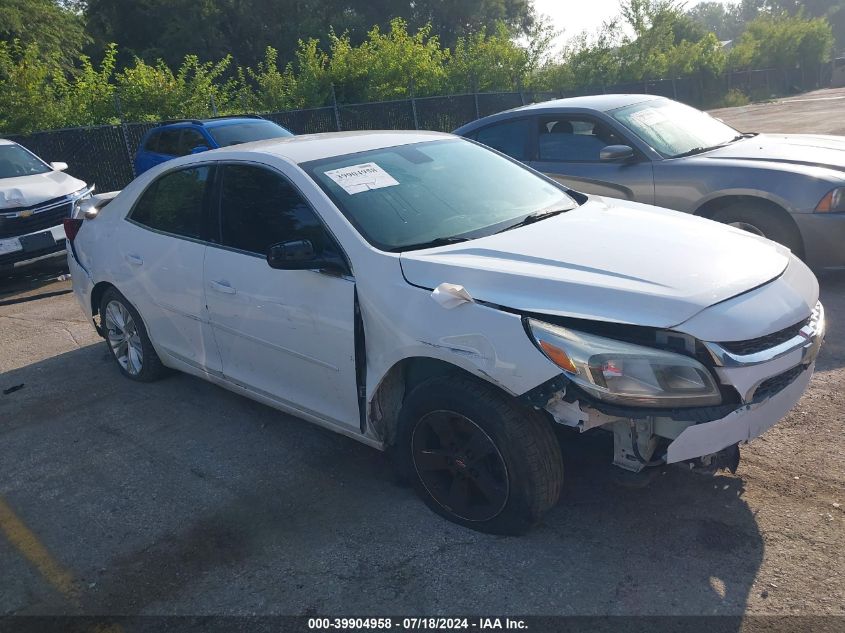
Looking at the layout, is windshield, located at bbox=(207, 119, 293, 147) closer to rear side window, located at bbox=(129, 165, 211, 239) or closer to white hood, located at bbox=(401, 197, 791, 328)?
rear side window, located at bbox=(129, 165, 211, 239)

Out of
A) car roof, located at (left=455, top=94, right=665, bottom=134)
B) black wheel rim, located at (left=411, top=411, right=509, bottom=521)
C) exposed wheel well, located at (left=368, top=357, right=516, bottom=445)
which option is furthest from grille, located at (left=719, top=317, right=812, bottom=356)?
car roof, located at (left=455, top=94, right=665, bottom=134)

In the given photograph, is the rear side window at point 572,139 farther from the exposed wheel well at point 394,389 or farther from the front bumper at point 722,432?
the front bumper at point 722,432

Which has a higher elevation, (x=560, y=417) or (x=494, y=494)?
(x=560, y=417)

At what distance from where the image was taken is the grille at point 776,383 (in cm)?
290

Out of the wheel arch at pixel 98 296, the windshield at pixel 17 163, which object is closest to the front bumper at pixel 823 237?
the wheel arch at pixel 98 296

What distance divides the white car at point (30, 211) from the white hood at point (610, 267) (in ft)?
24.7

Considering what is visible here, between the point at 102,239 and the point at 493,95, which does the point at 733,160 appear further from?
the point at 493,95

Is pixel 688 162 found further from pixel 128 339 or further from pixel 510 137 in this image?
pixel 128 339

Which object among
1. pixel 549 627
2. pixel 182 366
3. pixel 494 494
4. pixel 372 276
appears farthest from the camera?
pixel 182 366

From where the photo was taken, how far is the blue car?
1187cm

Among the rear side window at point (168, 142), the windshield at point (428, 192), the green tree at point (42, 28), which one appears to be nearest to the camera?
the windshield at point (428, 192)

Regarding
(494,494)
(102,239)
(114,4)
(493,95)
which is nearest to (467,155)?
(494,494)

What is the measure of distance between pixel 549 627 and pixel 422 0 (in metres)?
44.7

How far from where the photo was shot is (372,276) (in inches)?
135
